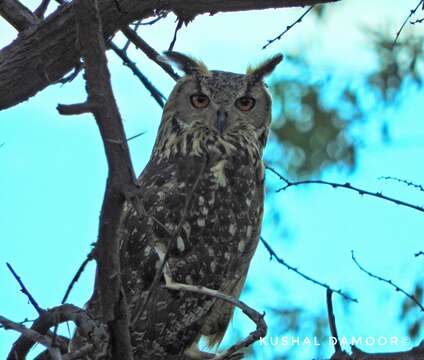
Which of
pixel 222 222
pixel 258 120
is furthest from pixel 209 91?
pixel 222 222

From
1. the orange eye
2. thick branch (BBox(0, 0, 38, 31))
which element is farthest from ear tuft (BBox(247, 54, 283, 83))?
thick branch (BBox(0, 0, 38, 31))

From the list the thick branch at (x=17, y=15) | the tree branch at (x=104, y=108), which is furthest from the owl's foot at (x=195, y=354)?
the tree branch at (x=104, y=108)

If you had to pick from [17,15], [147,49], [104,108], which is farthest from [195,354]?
[104,108]

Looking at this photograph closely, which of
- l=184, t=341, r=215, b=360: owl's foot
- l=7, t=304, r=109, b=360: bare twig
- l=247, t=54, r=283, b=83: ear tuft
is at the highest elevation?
l=247, t=54, r=283, b=83: ear tuft

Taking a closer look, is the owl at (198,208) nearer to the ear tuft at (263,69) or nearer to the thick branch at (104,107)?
the ear tuft at (263,69)

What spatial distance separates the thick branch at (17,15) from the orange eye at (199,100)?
0.74m

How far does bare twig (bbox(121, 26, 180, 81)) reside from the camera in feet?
11.4

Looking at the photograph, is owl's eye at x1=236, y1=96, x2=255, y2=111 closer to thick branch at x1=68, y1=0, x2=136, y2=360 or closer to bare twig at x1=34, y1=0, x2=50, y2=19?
bare twig at x1=34, y1=0, x2=50, y2=19

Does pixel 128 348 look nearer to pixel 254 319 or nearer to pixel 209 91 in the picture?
pixel 254 319

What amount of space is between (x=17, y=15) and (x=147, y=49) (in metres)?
0.55

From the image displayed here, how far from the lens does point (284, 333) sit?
502 centimetres

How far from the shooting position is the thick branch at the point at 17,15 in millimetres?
3191

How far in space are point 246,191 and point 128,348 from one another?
1413mm

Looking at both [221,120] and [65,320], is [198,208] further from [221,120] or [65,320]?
[65,320]
